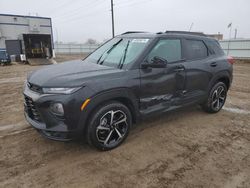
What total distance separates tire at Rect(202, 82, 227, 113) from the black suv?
157 mm

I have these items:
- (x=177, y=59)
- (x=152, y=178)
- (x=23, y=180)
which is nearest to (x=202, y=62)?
(x=177, y=59)

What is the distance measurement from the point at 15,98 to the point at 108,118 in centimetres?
432

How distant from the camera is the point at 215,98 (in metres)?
4.78

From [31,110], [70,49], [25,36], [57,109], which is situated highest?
[25,36]

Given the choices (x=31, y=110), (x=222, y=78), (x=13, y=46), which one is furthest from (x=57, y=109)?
(x=13, y=46)

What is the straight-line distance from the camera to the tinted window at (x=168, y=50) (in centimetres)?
349

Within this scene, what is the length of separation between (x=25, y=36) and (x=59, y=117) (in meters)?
18.4

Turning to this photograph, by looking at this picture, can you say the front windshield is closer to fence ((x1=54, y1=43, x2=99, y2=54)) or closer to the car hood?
the car hood

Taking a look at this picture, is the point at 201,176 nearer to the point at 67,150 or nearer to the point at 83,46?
the point at 67,150

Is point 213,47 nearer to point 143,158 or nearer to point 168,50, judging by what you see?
point 168,50

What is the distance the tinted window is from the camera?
349 cm

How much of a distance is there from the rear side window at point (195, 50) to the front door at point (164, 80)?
25 cm

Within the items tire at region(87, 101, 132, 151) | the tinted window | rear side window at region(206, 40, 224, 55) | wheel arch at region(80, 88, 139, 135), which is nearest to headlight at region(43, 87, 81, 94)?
wheel arch at region(80, 88, 139, 135)

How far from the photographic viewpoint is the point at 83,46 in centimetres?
3950
